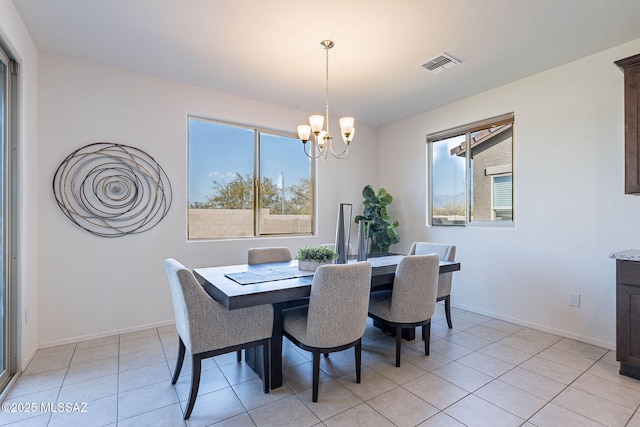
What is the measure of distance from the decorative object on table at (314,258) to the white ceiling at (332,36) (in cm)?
174

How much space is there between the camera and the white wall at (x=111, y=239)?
9.10ft

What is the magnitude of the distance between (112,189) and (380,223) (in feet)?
10.7

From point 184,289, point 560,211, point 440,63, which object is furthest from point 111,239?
point 560,211

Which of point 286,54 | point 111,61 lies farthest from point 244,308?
point 111,61

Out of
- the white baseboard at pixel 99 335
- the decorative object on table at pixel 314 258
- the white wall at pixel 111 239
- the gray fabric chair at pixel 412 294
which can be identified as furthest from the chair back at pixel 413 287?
the white baseboard at pixel 99 335

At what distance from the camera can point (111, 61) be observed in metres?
2.93

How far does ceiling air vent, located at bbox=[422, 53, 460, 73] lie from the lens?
2.82m

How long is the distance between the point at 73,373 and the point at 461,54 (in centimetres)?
410

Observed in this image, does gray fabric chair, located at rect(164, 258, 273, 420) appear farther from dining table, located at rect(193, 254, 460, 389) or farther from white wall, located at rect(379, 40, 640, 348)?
white wall, located at rect(379, 40, 640, 348)

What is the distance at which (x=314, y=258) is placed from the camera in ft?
8.01

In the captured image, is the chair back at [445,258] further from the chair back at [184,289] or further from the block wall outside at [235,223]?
the chair back at [184,289]

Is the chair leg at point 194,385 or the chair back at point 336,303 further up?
the chair back at point 336,303

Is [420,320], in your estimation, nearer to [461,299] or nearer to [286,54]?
[461,299]

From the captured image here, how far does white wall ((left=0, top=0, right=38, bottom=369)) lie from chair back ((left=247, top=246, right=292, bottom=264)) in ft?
5.62
